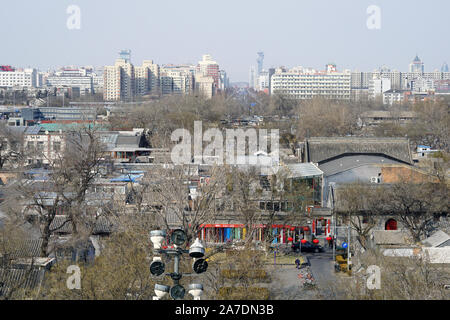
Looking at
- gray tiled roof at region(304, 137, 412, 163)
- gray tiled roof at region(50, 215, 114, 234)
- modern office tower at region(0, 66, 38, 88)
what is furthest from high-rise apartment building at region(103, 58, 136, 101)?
gray tiled roof at region(50, 215, 114, 234)

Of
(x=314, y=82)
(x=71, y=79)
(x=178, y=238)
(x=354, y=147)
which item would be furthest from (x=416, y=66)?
(x=178, y=238)

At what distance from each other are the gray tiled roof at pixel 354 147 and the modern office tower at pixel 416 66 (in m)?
70.6

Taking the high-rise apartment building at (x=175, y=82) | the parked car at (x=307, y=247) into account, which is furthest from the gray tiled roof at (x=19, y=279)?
the high-rise apartment building at (x=175, y=82)

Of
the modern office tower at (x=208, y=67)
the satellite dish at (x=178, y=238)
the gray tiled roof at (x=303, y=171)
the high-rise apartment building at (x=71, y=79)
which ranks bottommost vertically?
the satellite dish at (x=178, y=238)

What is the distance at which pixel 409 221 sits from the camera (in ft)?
35.2

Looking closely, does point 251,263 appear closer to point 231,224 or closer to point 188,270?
point 188,270

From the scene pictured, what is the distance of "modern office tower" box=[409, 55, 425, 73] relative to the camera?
83938 mm

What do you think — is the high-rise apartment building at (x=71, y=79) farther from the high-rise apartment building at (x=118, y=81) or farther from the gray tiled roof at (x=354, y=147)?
the gray tiled roof at (x=354, y=147)

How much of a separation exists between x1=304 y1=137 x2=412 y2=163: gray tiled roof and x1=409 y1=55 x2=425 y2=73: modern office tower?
232 ft

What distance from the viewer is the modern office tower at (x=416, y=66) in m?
83.9

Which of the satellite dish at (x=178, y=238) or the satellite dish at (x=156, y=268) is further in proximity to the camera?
the satellite dish at (x=178, y=238)

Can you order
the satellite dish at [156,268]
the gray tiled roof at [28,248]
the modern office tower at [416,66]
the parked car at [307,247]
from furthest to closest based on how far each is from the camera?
the modern office tower at [416,66], the parked car at [307,247], the gray tiled roof at [28,248], the satellite dish at [156,268]

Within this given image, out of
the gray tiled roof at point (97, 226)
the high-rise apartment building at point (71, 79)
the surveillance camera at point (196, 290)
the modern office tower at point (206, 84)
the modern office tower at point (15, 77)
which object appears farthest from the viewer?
the high-rise apartment building at point (71, 79)
